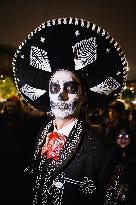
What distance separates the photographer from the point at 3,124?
337 cm

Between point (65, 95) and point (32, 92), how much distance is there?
0.51 meters

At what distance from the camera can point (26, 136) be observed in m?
3.74

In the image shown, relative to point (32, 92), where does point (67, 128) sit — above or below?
below

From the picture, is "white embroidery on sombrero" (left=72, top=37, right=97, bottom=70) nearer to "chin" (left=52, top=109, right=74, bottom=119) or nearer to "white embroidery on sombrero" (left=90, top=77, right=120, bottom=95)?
"white embroidery on sombrero" (left=90, top=77, right=120, bottom=95)

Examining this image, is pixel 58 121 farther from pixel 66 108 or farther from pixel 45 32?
pixel 45 32

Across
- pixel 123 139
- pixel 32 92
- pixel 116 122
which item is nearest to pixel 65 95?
pixel 32 92

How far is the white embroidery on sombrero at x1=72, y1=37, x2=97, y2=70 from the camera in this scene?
9.22 feet

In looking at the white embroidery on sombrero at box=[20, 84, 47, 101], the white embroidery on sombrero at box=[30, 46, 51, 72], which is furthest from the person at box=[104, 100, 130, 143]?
the white embroidery on sombrero at box=[30, 46, 51, 72]

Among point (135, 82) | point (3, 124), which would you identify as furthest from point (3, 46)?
point (3, 124)

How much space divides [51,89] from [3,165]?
761mm

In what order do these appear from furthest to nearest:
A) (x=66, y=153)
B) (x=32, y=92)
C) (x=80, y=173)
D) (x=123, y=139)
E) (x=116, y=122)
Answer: (x=116, y=122)
(x=123, y=139)
(x=32, y=92)
(x=66, y=153)
(x=80, y=173)

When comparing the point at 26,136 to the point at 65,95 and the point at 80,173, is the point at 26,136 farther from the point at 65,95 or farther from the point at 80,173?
the point at 80,173

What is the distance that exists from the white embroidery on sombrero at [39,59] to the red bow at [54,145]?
619 millimetres

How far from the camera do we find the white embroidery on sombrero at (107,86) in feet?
9.62
